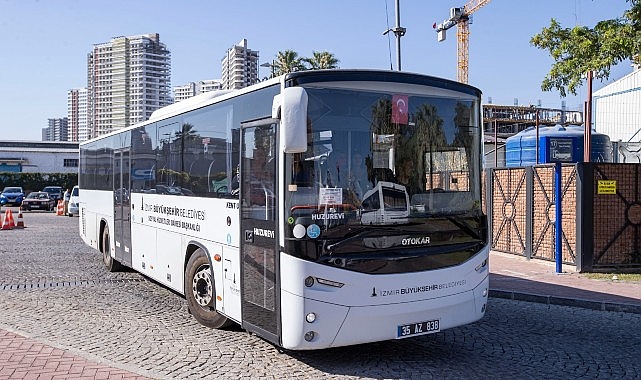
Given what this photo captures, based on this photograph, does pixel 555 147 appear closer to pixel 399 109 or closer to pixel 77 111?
pixel 399 109

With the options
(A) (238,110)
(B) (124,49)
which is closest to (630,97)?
(A) (238,110)

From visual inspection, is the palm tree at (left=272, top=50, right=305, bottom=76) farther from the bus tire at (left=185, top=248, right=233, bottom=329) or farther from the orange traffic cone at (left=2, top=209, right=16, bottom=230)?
the bus tire at (left=185, top=248, right=233, bottom=329)

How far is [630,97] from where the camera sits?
33.3 metres

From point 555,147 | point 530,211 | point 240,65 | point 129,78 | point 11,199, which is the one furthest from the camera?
point 129,78

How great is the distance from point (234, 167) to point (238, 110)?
68 centimetres

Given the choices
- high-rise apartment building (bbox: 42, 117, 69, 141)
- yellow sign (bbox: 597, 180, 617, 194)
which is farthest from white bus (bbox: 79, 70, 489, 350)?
high-rise apartment building (bbox: 42, 117, 69, 141)

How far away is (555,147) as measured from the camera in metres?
21.2

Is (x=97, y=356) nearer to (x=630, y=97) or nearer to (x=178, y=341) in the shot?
(x=178, y=341)

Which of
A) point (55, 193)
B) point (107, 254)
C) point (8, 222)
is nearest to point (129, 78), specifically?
point (55, 193)

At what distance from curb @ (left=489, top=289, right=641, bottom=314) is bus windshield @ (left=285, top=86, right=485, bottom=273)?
13.2ft

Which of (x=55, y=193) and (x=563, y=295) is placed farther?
(x=55, y=193)

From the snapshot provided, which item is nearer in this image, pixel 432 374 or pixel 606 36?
pixel 432 374

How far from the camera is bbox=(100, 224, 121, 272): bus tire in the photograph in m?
13.1

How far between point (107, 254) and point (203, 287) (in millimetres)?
6164
